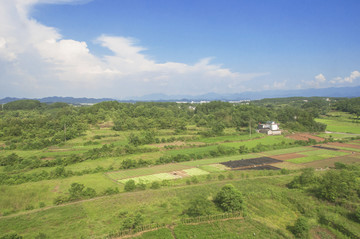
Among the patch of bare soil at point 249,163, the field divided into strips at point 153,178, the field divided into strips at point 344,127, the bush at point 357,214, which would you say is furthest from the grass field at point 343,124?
the field divided into strips at point 153,178

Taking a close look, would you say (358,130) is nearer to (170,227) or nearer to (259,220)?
(259,220)

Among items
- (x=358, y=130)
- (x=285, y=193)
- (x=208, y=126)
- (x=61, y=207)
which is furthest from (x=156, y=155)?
(x=358, y=130)

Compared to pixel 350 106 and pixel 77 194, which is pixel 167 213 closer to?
pixel 77 194

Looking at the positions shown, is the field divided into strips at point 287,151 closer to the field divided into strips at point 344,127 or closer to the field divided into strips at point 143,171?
the field divided into strips at point 143,171

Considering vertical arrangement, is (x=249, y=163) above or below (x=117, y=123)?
below

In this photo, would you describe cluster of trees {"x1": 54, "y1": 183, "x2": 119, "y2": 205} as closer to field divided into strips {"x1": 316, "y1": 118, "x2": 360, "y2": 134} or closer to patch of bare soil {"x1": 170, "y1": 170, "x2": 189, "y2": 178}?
patch of bare soil {"x1": 170, "y1": 170, "x2": 189, "y2": 178}

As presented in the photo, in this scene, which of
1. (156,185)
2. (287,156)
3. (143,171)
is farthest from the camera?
(287,156)

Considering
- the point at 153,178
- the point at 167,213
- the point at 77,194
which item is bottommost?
the point at 153,178

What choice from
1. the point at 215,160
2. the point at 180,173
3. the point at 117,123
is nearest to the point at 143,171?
the point at 180,173

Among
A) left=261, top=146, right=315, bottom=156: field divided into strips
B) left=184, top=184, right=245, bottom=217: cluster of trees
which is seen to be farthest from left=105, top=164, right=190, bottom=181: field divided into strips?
left=261, top=146, right=315, bottom=156: field divided into strips
